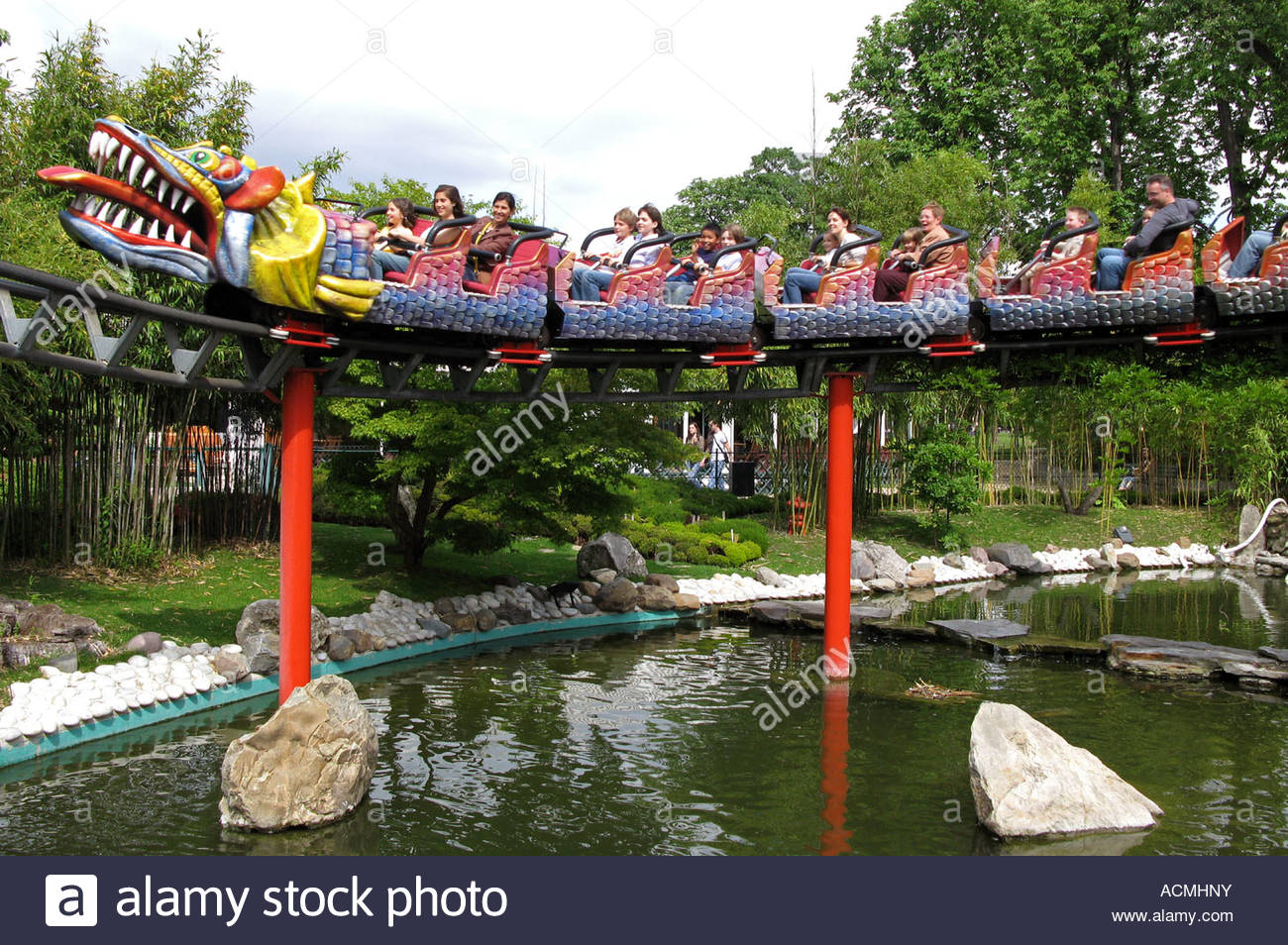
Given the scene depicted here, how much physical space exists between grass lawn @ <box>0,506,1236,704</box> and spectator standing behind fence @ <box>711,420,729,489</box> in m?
4.78

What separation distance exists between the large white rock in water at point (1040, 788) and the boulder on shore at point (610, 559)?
10.0 meters

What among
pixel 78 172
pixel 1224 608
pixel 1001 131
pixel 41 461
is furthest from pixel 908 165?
pixel 78 172

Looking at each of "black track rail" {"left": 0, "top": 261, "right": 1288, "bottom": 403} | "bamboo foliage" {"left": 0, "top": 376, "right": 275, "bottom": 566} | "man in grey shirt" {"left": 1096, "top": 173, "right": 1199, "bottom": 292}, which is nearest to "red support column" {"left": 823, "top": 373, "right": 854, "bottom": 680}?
"black track rail" {"left": 0, "top": 261, "right": 1288, "bottom": 403}

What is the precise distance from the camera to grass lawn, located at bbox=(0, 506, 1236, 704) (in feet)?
37.4

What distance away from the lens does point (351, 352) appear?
9.23m

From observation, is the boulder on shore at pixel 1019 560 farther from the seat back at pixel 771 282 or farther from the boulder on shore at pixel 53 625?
the boulder on shore at pixel 53 625

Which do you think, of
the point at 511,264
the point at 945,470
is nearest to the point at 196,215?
the point at 511,264

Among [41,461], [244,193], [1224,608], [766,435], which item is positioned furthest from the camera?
[766,435]

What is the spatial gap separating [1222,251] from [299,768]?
8.98m

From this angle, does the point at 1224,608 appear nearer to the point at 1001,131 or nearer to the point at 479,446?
the point at 479,446

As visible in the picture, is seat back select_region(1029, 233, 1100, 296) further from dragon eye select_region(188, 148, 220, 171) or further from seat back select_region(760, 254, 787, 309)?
dragon eye select_region(188, 148, 220, 171)

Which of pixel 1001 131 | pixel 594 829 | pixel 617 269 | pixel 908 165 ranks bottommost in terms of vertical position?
pixel 594 829

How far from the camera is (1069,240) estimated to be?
1032 centimetres

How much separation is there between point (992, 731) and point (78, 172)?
23.1 ft
